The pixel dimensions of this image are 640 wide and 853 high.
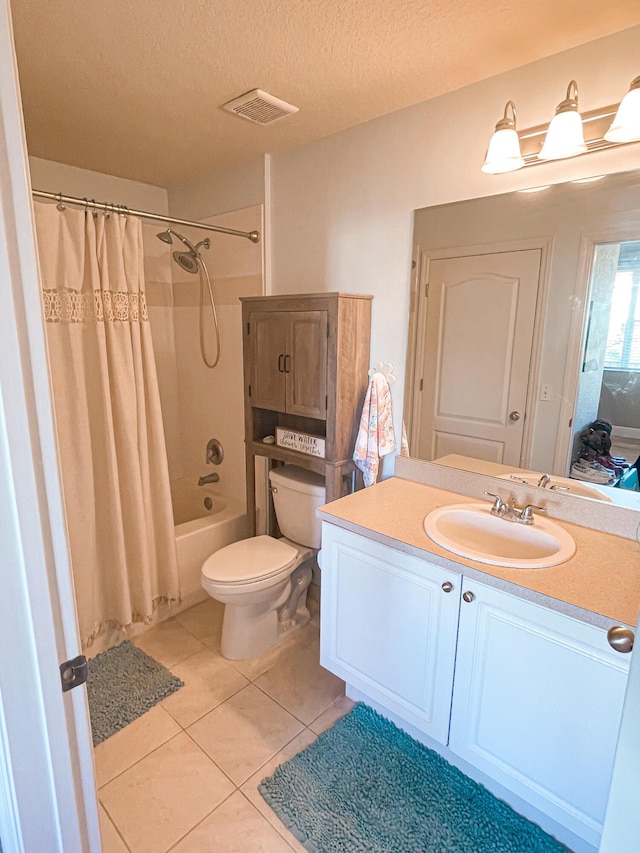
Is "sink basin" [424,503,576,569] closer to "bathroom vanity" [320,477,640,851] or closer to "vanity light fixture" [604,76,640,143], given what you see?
"bathroom vanity" [320,477,640,851]

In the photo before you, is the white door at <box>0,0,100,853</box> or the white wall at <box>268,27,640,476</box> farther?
the white wall at <box>268,27,640,476</box>

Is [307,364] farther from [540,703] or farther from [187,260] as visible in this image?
[540,703]

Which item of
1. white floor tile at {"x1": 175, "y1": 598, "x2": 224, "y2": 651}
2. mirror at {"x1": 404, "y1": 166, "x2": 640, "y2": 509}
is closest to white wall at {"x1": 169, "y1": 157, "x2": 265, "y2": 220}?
mirror at {"x1": 404, "y1": 166, "x2": 640, "y2": 509}

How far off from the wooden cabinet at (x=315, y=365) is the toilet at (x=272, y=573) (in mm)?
179

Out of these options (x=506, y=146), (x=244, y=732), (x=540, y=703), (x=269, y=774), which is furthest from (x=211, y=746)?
(x=506, y=146)

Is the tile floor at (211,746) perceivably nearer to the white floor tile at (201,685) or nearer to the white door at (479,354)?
the white floor tile at (201,685)

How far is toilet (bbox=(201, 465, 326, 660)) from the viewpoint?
2053mm

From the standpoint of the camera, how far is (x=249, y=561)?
7.06 ft

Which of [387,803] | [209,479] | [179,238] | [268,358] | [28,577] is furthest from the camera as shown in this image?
[209,479]

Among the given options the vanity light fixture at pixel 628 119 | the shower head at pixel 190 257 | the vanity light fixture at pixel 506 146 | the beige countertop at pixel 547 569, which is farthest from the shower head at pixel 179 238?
the vanity light fixture at pixel 628 119

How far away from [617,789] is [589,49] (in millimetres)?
1928

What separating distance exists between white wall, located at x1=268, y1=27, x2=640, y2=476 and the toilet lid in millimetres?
637

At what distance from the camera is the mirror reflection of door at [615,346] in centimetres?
147

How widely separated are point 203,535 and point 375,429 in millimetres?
1185
